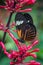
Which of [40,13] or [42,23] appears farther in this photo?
[40,13]

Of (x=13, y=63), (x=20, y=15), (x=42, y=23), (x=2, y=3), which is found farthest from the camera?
(x=42, y=23)

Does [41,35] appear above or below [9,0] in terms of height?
below

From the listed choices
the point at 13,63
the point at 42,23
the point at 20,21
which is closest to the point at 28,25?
the point at 20,21

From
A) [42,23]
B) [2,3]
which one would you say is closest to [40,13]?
[42,23]

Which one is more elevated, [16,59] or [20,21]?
[20,21]

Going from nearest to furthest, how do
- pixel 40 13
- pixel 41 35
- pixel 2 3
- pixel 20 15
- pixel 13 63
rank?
1. pixel 13 63
2. pixel 20 15
3. pixel 2 3
4. pixel 41 35
5. pixel 40 13

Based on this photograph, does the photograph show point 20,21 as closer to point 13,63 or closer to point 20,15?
point 20,15

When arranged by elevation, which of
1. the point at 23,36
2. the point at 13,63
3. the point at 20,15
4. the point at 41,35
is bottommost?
the point at 41,35

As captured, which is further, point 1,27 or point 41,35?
point 41,35

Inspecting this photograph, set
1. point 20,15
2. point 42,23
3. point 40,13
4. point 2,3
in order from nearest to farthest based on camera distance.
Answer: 1. point 20,15
2. point 2,3
3. point 42,23
4. point 40,13

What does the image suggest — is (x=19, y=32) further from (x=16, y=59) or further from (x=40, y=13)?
(x=40, y=13)
